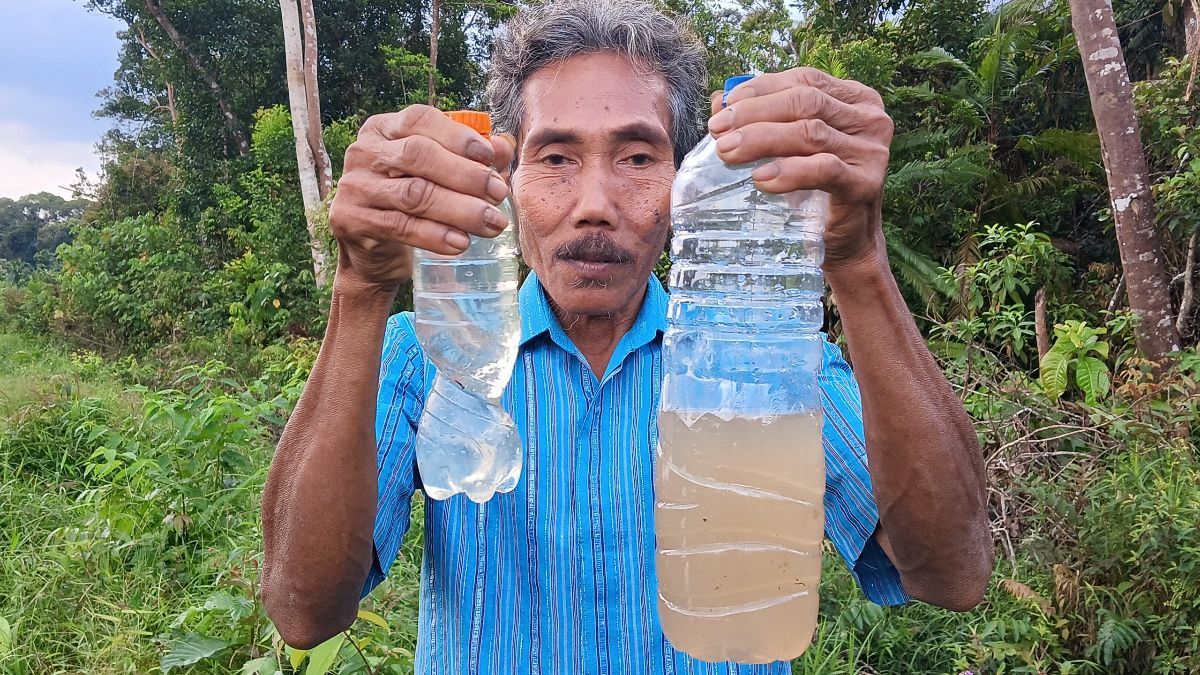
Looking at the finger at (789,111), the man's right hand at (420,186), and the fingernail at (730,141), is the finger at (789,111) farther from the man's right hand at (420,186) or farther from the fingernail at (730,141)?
the man's right hand at (420,186)

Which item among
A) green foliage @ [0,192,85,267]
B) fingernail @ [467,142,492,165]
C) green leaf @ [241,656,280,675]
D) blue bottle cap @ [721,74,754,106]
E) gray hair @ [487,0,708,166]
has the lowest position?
green leaf @ [241,656,280,675]

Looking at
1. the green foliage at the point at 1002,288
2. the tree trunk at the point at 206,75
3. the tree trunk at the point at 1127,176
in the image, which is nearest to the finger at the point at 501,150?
the green foliage at the point at 1002,288

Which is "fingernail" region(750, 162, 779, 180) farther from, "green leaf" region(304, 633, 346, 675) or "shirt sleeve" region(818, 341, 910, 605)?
"green leaf" region(304, 633, 346, 675)

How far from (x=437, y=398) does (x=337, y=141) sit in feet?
36.9

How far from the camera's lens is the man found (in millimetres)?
1081

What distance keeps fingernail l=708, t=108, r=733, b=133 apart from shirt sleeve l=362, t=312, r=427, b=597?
2.69 feet

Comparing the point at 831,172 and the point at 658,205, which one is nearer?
the point at 831,172

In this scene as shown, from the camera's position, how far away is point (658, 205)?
155 centimetres

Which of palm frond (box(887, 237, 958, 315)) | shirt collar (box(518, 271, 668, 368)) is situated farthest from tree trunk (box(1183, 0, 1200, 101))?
shirt collar (box(518, 271, 668, 368))

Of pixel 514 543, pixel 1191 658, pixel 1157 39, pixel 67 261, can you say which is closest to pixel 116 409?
pixel 514 543

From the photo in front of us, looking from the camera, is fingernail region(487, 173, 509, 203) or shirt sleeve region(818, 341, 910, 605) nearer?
fingernail region(487, 173, 509, 203)

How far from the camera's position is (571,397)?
166cm

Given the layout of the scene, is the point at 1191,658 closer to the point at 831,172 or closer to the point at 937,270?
the point at 831,172

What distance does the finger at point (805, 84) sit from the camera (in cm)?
102
